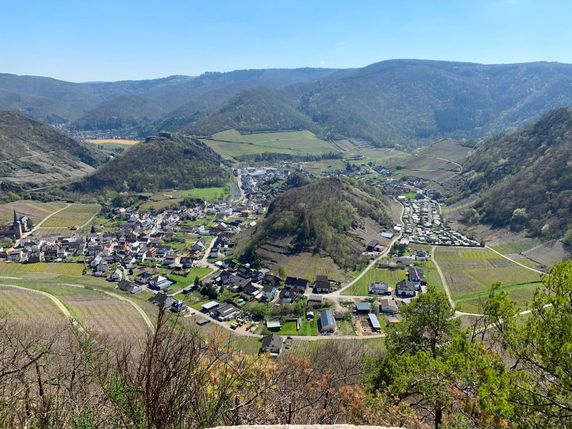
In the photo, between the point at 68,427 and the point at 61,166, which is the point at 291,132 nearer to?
the point at 61,166

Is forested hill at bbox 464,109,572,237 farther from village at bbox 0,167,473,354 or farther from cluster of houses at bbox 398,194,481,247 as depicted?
village at bbox 0,167,473,354

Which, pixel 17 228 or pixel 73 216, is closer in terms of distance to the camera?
pixel 17 228

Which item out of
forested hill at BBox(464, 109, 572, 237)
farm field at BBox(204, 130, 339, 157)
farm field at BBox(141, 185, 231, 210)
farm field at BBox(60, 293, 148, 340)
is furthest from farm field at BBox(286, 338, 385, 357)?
farm field at BBox(204, 130, 339, 157)

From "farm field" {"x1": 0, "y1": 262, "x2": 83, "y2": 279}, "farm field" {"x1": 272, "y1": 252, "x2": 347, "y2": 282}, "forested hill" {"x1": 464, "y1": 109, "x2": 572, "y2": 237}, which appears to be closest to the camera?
"farm field" {"x1": 272, "y1": 252, "x2": 347, "y2": 282}

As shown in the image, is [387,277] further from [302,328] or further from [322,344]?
[322,344]

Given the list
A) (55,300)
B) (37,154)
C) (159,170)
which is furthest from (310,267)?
(37,154)

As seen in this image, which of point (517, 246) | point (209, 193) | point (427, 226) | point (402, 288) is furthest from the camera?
point (209, 193)
